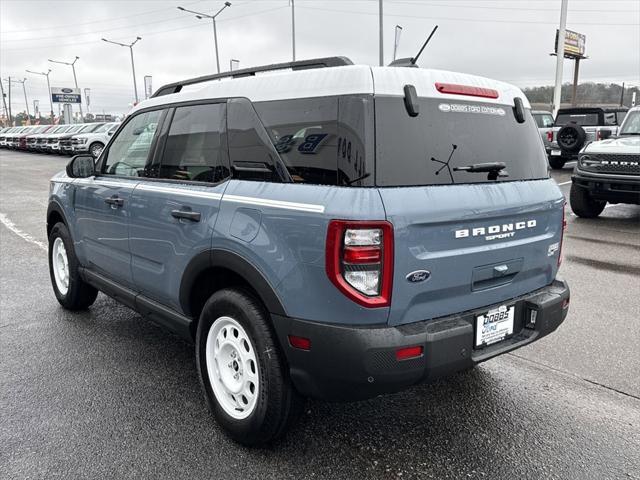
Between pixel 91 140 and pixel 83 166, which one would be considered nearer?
pixel 83 166

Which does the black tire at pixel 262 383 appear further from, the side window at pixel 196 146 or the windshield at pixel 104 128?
the windshield at pixel 104 128

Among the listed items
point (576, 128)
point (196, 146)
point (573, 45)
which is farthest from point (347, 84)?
point (573, 45)

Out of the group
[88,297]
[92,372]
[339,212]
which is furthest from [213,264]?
[88,297]

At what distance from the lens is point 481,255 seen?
2.64 metres

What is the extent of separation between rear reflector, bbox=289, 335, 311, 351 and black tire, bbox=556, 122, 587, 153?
15.3m

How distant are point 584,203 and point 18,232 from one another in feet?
31.2

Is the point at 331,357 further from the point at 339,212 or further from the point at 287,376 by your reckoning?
the point at 339,212

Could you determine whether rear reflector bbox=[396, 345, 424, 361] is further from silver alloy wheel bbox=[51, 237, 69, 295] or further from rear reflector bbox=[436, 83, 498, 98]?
silver alloy wheel bbox=[51, 237, 69, 295]

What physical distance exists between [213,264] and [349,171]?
36.2 inches

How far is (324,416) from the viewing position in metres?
3.13

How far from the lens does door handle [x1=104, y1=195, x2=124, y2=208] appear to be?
3.75 meters

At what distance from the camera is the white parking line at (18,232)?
26.2ft

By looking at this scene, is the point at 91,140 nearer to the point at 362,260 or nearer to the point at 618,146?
the point at 618,146

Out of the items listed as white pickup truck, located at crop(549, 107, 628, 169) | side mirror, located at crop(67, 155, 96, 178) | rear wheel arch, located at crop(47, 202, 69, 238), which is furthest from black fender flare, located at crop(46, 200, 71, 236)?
white pickup truck, located at crop(549, 107, 628, 169)
